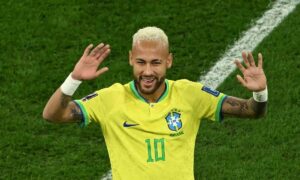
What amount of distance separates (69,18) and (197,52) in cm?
204

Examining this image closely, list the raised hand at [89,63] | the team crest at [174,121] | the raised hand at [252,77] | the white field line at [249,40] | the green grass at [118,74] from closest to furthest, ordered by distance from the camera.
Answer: the raised hand at [89,63] < the raised hand at [252,77] < the team crest at [174,121] < the green grass at [118,74] < the white field line at [249,40]

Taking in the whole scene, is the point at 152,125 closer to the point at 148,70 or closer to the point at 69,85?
the point at 148,70

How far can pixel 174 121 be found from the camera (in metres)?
6.82

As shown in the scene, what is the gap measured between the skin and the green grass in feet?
9.86

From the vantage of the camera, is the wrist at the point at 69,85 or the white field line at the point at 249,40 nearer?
the wrist at the point at 69,85

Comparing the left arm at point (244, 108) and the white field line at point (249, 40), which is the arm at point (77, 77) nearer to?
the left arm at point (244, 108)

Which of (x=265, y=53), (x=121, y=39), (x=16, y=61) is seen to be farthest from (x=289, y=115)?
(x=16, y=61)

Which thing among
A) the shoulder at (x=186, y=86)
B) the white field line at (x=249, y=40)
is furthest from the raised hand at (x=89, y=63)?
the white field line at (x=249, y=40)

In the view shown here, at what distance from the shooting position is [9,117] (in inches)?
429

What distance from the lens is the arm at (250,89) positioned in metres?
6.67

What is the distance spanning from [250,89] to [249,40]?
5.76 metres

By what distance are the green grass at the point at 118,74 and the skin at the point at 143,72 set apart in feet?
9.86

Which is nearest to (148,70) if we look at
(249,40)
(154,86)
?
(154,86)

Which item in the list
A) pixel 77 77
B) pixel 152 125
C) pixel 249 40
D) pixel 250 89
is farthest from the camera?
pixel 249 40
